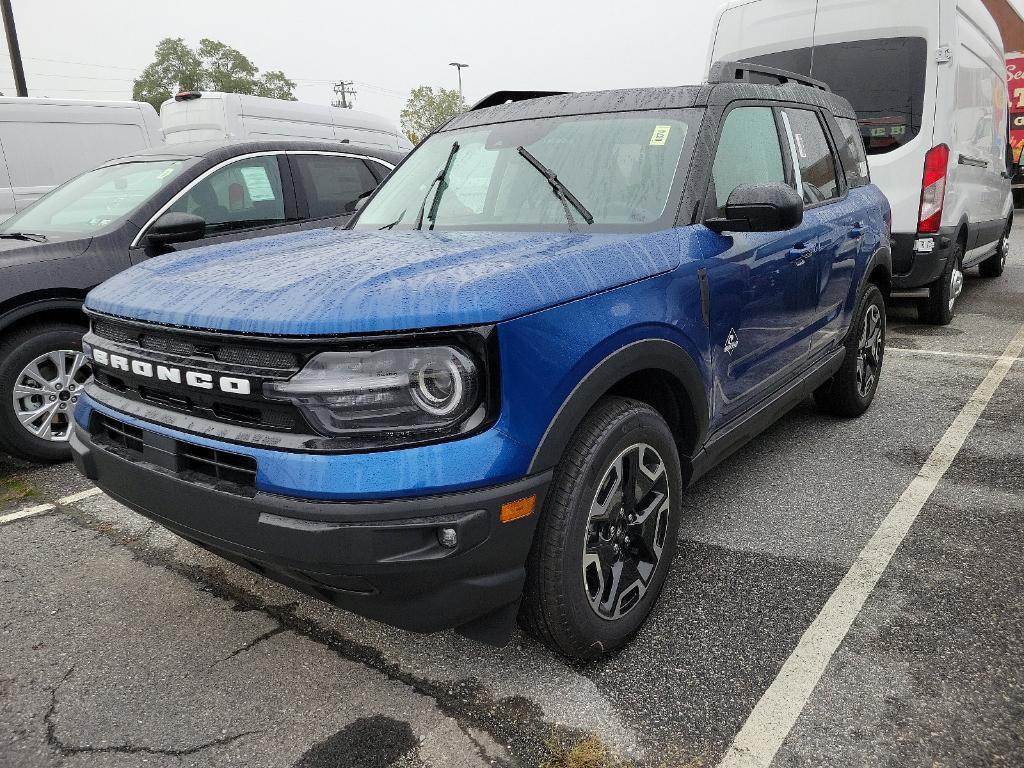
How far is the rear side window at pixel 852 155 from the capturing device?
4398mm

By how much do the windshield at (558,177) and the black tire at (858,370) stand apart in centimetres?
205

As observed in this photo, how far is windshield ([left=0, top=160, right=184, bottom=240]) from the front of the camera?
465cm

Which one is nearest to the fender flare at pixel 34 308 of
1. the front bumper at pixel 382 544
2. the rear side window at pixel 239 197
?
the rear side window at pixel 239 197

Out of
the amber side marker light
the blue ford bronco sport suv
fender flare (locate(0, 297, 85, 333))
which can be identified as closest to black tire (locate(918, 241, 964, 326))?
the blue ford bronco sport suv

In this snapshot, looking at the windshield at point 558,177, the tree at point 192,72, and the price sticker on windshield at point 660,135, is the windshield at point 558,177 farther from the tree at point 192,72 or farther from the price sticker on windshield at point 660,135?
the tree at point 192,72

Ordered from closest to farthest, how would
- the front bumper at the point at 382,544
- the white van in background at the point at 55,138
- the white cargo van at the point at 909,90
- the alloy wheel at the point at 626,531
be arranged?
1. the front bumper at the point at 382,544
2. the alloy wheel at the point at 626,531
3. the white cargo van at the point at 909,90
4. the white van in background at the point at 55,138

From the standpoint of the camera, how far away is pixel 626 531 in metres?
2.47

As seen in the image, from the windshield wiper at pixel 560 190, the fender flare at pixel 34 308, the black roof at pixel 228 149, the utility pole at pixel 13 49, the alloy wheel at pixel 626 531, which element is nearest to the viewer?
the alloy wheel at pixel 626 531

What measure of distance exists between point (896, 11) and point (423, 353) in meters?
6.60

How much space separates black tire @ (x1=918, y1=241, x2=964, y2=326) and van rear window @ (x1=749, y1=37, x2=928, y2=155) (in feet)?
3.94

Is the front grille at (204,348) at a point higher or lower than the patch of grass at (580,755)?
higher

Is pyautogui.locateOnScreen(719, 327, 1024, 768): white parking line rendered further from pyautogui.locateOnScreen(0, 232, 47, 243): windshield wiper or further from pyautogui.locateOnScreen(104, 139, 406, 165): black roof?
pyautogui.locateOnScreen(0, 232, 47, 243): windshield wiper

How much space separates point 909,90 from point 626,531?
5932 mm

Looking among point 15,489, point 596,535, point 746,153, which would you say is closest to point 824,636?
point 596,535
